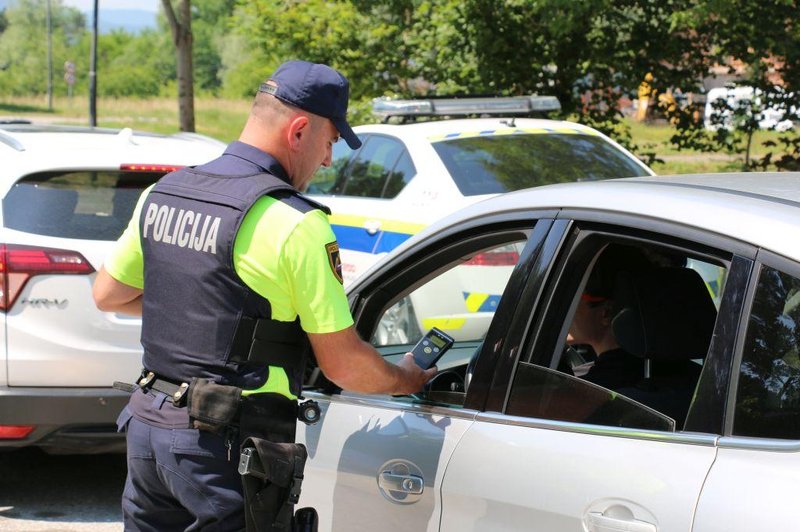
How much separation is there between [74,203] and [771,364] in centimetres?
364

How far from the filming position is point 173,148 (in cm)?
552

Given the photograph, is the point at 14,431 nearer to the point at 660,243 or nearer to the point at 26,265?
the point at 26,265

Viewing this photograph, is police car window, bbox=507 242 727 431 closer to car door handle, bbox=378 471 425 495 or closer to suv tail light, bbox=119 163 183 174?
car door handle, bbox=378 471 425 495

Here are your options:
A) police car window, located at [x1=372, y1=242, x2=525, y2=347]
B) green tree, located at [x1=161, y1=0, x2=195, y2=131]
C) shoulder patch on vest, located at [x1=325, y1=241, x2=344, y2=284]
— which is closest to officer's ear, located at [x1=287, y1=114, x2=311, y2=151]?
shoulder patch on vest, located at [x1=325, y1=241, x2=344, y2=284]

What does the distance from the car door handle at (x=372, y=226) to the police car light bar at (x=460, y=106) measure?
1006mm

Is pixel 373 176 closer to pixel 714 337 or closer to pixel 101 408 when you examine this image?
pixel 101 408

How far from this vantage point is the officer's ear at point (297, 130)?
2.62m

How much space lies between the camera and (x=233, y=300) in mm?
2467

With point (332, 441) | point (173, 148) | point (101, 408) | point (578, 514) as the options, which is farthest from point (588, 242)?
point (173, 148)

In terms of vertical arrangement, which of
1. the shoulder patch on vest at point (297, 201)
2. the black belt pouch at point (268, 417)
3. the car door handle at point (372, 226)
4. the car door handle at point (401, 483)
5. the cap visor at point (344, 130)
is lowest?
the car door handle at point (372, 226)

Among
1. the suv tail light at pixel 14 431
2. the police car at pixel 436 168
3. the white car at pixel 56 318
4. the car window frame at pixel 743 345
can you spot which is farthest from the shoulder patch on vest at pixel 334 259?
the police car at pixel 436 168

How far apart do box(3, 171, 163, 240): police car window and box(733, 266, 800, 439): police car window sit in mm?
3481

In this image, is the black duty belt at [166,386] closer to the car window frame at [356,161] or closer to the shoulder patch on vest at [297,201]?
the shoulder patch on vest at [297,201]

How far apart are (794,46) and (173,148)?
24.1 ft
